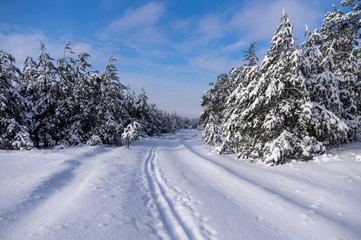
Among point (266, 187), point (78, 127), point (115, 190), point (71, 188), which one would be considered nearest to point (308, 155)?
point (266, 187)

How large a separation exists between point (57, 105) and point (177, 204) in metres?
18.0

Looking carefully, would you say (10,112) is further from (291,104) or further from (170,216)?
(291,104)

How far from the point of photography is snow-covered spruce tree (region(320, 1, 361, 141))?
11.8 meters

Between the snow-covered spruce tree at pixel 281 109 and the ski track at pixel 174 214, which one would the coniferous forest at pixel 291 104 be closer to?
the snow-covered spruce tree at pixel 281 109

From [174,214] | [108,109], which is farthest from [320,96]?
[108,109]

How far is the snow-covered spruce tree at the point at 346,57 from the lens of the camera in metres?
11.8

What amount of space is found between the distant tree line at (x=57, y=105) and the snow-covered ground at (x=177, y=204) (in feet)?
24.0

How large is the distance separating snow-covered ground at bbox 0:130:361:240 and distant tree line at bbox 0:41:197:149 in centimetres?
732

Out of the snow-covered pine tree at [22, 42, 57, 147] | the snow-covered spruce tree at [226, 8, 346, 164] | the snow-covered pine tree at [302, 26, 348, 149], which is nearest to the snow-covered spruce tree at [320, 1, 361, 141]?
the snow-covered pine tree at [302, 26, 348, 149]

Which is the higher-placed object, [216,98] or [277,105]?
[216,98]

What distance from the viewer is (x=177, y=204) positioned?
482cm

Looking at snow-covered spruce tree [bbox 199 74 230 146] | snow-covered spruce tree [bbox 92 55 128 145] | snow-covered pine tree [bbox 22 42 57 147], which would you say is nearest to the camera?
snow-covered pine tree [bbox 22 42 57 147]

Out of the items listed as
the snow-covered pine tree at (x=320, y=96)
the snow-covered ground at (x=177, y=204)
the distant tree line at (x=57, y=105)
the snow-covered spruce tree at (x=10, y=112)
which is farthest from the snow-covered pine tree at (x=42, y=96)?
the snow-covered pine tree at (x=320, y=96)

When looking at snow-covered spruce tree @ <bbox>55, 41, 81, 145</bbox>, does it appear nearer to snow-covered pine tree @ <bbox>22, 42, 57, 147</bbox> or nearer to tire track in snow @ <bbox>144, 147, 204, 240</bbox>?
snow-covered pine tree @ <bbox>22, 42, 57, 147</bbox>
